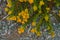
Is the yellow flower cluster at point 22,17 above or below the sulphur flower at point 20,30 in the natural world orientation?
above

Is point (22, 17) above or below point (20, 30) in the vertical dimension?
above

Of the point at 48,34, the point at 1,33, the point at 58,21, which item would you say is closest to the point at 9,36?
the point at 1,33

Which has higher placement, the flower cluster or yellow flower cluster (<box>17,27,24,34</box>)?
the flower cluster

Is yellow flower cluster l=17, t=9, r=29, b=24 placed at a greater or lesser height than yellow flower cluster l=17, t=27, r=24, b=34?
greater

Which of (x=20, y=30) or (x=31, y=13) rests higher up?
(x=31, y=13)

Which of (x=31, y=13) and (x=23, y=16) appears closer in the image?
(x=23, y=16)

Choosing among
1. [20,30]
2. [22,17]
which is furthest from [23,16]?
[20,30]

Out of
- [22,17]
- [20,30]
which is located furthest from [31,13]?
[20,30]

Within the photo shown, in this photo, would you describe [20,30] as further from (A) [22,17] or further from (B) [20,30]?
(A) [22,17]

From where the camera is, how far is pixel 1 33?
8.96 ft

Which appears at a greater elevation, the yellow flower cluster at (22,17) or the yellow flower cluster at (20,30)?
the yellow flower cluster at (22,17)

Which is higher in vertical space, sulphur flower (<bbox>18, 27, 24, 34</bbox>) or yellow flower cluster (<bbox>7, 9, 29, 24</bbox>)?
yellow flower cluster (<bbox>7, 9, 29, 24</bbox>)

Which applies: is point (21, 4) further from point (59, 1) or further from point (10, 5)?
point (59, 1)

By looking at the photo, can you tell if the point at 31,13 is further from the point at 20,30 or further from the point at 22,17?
the point at 20,30
